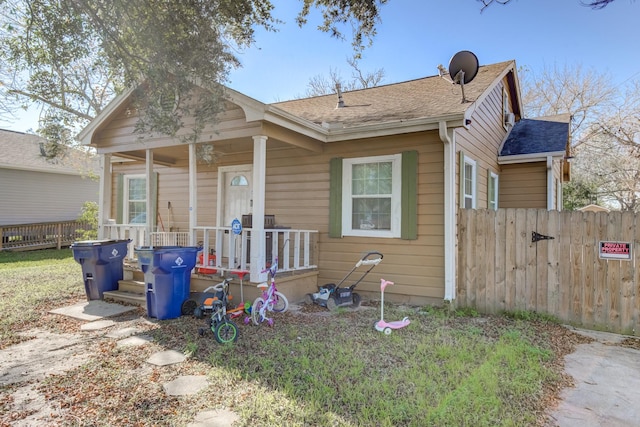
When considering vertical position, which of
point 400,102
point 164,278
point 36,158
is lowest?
point 164,278

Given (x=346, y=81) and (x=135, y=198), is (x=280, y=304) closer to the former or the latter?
(x=135, y=198)

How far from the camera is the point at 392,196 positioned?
614 cm

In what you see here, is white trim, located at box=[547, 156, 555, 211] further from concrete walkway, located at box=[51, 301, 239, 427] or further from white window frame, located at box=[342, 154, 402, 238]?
concrete walkway, located at box=[51, 301, 239, 427]

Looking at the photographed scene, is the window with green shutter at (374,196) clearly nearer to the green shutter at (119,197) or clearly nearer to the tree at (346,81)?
the green shutter at (119,197)

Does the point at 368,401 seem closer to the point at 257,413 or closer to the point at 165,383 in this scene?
the point at 257,413

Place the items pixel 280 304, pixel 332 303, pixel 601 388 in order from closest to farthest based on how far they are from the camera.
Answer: pixel 601 388
pixel 280 304
pixel 332 303

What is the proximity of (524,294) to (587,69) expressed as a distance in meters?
20.5

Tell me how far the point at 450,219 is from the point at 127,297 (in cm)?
528

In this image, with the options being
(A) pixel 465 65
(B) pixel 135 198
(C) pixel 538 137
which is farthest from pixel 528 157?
(B) pixel 135 198

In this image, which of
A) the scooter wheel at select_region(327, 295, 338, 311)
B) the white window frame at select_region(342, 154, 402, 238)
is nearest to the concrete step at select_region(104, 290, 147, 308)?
the scooter wheel at select_region(327, 295, 338, 311)

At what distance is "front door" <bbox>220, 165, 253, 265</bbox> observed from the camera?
7.80 meters

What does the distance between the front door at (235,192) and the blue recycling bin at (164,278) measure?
2445mm

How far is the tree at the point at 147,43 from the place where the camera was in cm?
479

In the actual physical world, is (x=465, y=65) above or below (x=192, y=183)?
above
